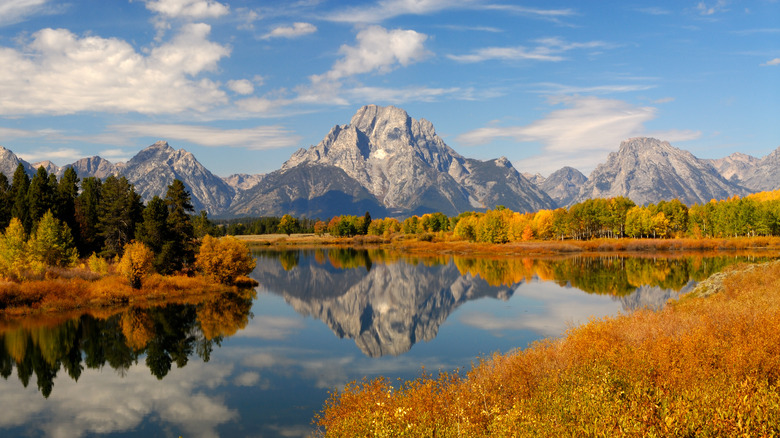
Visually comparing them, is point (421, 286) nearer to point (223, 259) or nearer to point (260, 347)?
point (223, 259)

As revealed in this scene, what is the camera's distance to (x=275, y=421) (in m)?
24.5

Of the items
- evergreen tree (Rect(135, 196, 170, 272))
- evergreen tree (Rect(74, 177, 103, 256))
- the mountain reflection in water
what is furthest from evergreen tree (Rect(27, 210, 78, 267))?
the mountain reflection in water

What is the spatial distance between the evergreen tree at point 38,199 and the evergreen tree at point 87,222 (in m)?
6.02

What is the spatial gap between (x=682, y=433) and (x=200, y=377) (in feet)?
97.0

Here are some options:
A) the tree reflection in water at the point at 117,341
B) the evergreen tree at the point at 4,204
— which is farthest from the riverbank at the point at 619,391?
the evergreen tree at the point at 4,204

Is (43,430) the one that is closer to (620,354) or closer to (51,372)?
(51,372)

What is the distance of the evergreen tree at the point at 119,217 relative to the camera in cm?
7312

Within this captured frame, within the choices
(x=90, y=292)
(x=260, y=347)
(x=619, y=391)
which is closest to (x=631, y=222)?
(x=260, y=347)

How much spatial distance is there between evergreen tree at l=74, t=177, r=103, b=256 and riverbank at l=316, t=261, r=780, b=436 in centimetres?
7564

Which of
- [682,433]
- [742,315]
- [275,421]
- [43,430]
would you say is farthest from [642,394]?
[43,430]

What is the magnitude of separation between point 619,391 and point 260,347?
32546 mm

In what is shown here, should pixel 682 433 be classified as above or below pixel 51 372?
above

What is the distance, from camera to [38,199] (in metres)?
71.9

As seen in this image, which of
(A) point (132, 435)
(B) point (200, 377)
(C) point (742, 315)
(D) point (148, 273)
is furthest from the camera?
(D) point (148, 273)
